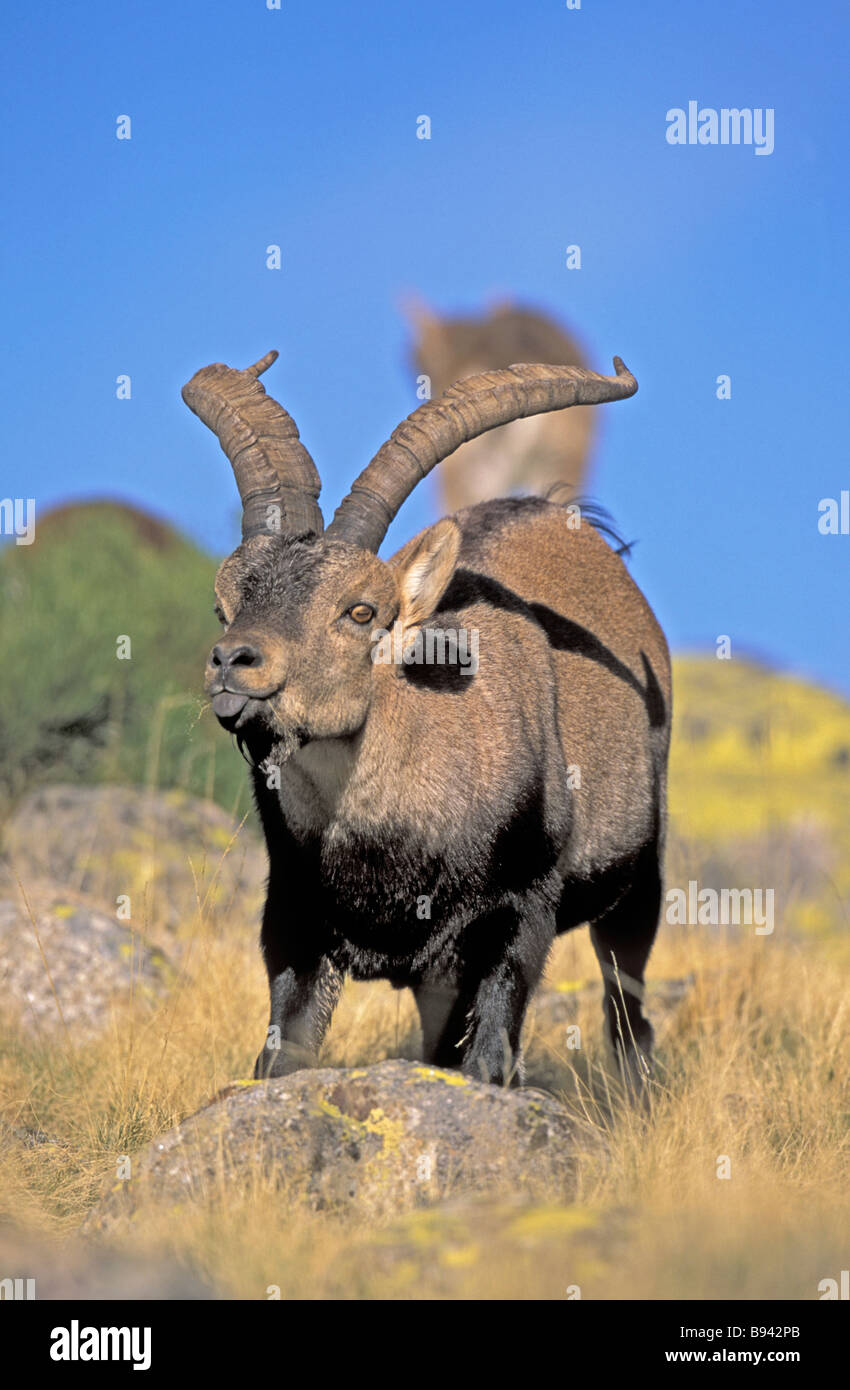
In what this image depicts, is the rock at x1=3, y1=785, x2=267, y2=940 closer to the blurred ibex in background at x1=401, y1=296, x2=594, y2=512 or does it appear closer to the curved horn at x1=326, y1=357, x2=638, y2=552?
the curved horn at x1=326, y1=357, x2=638, y2=552

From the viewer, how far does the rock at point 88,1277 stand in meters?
3.88

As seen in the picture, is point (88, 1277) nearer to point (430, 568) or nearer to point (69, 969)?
point (430, 568)

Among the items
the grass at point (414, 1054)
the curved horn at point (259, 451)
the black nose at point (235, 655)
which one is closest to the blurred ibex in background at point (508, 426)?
the grass at point (414, 1054)

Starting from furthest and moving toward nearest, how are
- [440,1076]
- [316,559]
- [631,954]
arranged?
[631,954] < [316,559] < [440,1076]

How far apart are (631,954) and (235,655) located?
3718 mm

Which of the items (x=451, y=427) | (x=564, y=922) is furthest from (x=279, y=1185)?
(x=451, y=427)

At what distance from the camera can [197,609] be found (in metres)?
17.3

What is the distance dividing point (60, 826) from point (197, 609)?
19.7 feet

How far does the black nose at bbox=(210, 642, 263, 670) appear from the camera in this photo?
4871 mm

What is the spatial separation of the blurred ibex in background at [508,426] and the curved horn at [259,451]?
27.1 meters

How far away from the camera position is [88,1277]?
3.94 metres
